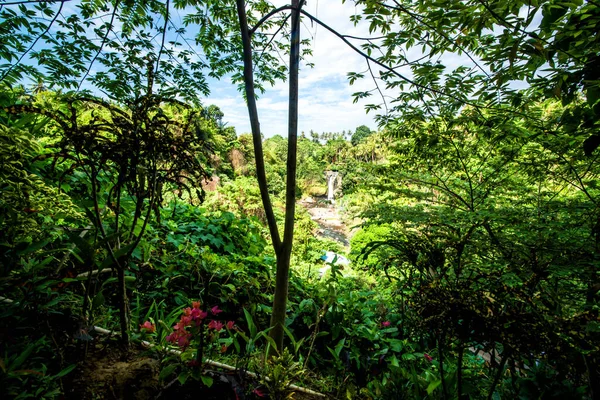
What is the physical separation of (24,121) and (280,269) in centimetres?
176

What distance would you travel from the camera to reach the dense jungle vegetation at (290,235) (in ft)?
3.40

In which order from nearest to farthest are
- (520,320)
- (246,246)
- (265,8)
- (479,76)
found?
(520,320) → (479,76) → (265,8) → (246,246)

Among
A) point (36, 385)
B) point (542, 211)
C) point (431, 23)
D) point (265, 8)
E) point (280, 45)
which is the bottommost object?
point (36, 385)

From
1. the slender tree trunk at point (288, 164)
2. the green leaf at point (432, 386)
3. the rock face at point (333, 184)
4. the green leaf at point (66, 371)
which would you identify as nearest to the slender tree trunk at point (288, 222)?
the slender tree trunk at point (288, 164)

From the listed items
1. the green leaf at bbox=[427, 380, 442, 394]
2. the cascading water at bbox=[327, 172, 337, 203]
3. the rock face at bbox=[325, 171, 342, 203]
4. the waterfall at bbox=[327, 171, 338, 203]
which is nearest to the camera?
the green leaf at bbox=[427, 380, 442, 394]

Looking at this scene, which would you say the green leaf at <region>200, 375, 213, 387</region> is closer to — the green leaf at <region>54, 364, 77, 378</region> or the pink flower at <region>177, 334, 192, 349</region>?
the pink flower at <region>177, 334, 192, 349</region>

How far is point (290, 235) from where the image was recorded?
72.2 inches

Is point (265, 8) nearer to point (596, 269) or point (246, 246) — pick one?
point (246, 246)

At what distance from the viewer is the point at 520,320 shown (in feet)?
3.18

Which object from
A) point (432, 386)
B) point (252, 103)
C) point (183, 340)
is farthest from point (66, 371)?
point (432, 386)

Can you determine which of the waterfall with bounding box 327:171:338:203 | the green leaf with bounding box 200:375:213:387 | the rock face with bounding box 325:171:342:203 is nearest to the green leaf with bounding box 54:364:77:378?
the green leaf with bounding box 200:375:213:387

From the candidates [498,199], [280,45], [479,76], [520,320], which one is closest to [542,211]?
[498,199]

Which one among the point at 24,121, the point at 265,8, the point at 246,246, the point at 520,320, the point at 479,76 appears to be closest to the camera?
the point at 520,320

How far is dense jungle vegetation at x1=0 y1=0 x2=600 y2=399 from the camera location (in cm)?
104
